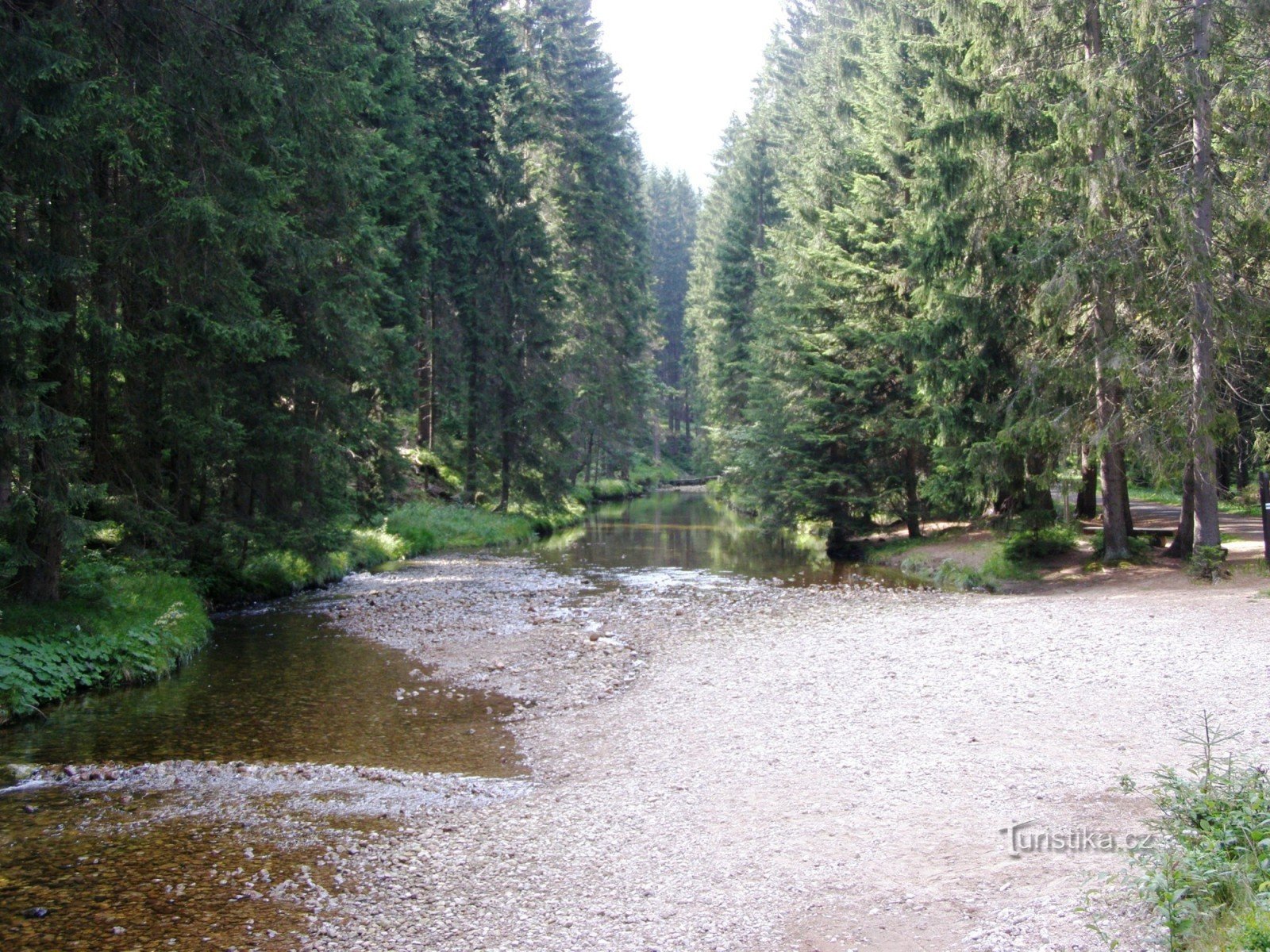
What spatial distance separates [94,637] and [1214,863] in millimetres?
11180

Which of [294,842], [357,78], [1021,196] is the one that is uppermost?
[357,78]

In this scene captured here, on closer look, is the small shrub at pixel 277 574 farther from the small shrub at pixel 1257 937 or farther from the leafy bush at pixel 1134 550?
the small shrub at pixel 1257 937

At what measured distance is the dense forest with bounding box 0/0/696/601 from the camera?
9883 millimetres

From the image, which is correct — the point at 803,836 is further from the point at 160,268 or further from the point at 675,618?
the point at 160,268

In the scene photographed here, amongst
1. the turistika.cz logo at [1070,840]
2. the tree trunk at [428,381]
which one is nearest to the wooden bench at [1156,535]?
the turistika.cz logo at [1070,840]

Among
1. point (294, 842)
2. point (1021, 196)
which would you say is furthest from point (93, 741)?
point (1021, 196)

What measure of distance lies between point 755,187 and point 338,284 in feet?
107

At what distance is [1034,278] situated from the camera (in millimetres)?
17109

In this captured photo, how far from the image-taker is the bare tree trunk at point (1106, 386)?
15.8 metres

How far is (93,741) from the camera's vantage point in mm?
8750

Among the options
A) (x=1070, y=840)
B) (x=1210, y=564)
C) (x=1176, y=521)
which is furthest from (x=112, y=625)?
(x=1176, y=521)

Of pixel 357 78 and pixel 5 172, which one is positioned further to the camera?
pixel 357 78

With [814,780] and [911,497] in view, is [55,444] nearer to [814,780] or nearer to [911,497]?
[814,780]

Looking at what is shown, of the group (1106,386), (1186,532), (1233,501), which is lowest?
(1186,532)
